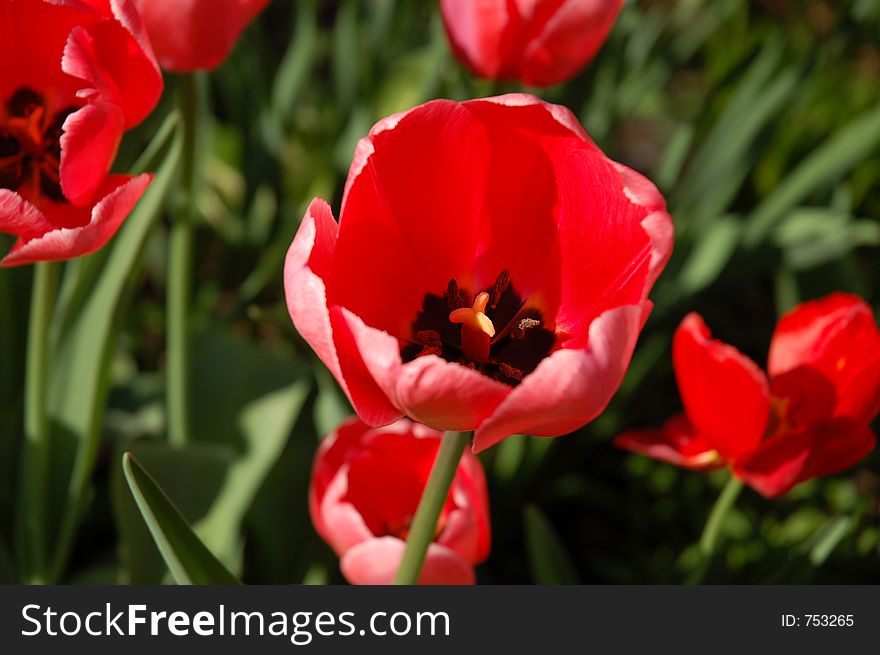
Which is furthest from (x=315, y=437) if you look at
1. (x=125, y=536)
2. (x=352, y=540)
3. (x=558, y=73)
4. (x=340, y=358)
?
(x=340, y=358)

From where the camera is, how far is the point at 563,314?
87 centimetres

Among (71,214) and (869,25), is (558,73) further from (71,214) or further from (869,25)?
(869,25)

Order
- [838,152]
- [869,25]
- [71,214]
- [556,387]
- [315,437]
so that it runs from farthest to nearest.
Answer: [869,25], [838,152], [315,437], [71,214], [556,387]

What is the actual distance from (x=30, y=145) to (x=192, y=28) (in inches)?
7.1

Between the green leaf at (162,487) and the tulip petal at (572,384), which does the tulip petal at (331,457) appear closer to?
the green leaf at (162,487)

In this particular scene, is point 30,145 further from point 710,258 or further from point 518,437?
point 710,258

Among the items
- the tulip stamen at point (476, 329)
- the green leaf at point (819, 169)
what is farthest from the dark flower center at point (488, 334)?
the green leaf at point (819, 169)

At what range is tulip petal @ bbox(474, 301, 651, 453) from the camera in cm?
62

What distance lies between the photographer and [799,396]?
99cm

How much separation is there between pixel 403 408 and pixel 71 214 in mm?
364

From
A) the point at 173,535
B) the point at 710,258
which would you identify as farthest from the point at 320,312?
the point at 710,258

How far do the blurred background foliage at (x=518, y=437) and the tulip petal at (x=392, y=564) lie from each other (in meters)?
0.19

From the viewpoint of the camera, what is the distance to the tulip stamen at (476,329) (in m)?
0.80

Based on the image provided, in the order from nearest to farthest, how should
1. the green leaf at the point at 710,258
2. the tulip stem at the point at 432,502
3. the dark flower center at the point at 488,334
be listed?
the tulip stem at the point at 432,502 → the dark flower center at the point at 488,334 → the green leaf at the point at 710,258
